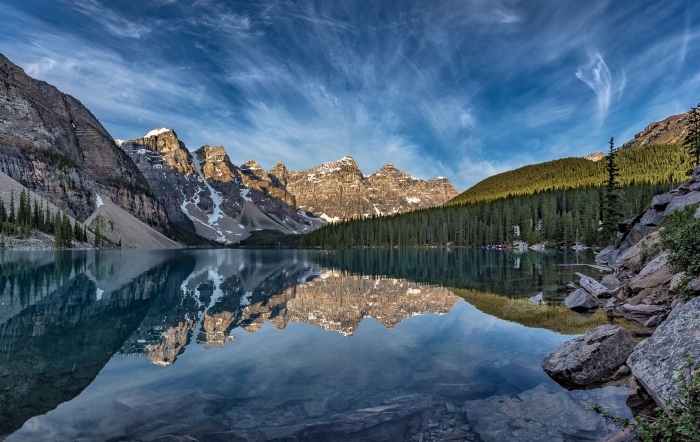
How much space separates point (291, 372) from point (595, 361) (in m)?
10.9

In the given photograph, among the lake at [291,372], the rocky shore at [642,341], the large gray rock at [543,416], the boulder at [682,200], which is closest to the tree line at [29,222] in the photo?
the lake at [291,372]

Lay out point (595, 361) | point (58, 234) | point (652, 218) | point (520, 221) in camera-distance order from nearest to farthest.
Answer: point (595, 361) → point (652, 218) → point (58, 234) → point (520, 221)

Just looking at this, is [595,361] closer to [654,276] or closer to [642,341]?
[642,341]

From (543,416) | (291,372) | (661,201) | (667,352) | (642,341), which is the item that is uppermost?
(661,201)

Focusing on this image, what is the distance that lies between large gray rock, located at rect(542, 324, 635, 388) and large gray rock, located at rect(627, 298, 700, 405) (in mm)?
1845

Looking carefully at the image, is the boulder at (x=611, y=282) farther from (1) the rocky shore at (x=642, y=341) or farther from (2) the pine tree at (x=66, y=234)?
(2) the pine tree at (x=66, y=234)

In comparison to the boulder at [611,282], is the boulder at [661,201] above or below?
above

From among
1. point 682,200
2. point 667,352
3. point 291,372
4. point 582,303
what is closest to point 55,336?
point 291,372

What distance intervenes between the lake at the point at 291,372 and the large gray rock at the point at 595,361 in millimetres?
662

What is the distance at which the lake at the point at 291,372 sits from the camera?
10000 mm

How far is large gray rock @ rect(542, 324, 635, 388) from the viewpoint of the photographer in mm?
12562

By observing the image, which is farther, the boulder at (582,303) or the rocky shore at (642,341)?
the boulder at (582,303)

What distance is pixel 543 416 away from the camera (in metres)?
10.5

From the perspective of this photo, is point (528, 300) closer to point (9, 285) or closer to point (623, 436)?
point (623, 436)
